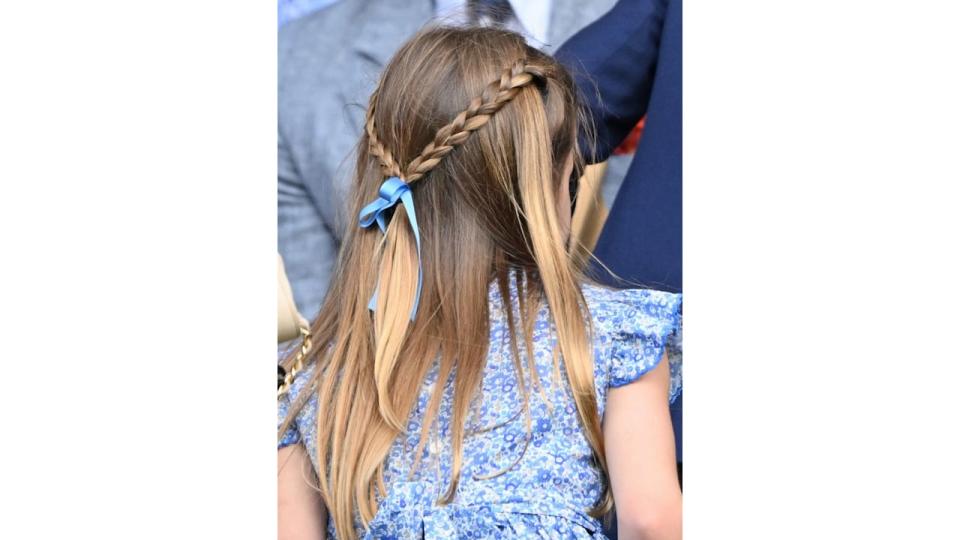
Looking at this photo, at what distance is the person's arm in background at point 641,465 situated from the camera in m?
1.08

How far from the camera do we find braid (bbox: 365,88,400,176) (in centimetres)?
118

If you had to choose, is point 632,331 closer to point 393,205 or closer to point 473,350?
point 473,350

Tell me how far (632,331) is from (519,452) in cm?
17

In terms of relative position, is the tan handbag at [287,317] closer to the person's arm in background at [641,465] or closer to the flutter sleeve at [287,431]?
the flutter sleeve at [287,431]

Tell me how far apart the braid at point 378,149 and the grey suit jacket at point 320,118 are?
218 mm

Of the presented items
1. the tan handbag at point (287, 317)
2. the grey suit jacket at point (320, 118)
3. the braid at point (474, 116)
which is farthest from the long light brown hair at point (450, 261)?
the grey suit jacket at point (320, 118)

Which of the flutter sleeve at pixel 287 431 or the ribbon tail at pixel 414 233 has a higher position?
the ribbon tail at pixel 414 233

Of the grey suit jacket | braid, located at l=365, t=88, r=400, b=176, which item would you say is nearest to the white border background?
braid, located at l=365, t=88, r=400, b=176

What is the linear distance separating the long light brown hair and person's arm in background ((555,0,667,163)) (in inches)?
12.1

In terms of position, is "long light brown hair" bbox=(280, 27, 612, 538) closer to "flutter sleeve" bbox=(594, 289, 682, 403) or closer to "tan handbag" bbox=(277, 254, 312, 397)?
"flutter sleeve" bbox=(594, 289, 682, 403)

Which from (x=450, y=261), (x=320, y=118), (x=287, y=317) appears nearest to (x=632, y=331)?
(x=450, y=261)
